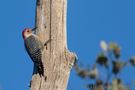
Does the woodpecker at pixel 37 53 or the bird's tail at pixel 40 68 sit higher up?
the woodpecker at pixel 37 53

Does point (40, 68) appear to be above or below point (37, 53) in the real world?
below

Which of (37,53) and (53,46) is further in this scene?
(37,53)

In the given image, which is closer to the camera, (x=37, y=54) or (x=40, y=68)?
(x=40, y=68)

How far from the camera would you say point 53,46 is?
18.3 ft

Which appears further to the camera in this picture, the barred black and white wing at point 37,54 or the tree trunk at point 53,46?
the barred black and white wing at point 37,54

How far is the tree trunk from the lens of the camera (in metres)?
5.45

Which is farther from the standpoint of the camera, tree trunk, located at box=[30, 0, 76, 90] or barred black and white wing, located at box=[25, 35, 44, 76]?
barred black and white wing, located at box=[25, 35, 44, 76]

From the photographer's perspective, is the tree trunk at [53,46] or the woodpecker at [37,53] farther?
the woodpecker at [37,53]

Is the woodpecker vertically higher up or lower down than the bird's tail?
higher up

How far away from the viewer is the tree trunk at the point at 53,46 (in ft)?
17.9

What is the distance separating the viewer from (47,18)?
5691 mm

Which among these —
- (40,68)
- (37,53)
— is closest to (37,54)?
(37,53)

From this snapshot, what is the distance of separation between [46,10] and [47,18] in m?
0.13

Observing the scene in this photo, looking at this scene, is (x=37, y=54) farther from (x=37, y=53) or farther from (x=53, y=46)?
(x=53, y=46)
